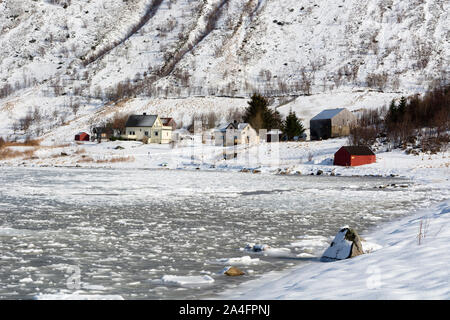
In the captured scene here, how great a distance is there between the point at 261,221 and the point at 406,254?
8069 mm

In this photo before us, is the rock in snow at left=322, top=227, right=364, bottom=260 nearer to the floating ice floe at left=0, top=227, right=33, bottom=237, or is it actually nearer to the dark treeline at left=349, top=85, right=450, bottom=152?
the floating ice floe at left=0, top=227, right=33, bottom=237

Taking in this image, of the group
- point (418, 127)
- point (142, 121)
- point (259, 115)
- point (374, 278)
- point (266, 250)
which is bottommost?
point (266, 250)

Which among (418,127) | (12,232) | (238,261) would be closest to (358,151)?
(418,127)

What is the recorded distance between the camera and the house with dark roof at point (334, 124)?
9781cm

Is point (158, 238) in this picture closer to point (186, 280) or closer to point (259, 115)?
point (186, 280)

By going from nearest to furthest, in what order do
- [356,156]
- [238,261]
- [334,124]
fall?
[238,261]
[356,156]
[334,124]

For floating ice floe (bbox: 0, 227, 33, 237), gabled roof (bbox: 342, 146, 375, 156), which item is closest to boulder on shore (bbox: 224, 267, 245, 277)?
floating ice floe (bbox: 0, 227, 33, 237)

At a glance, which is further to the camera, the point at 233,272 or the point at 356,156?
the point at 356,156

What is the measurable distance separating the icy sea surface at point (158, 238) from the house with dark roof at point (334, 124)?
72.9 m

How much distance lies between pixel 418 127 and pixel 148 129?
62.6m

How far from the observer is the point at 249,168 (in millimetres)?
65000

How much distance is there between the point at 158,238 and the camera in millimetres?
13914

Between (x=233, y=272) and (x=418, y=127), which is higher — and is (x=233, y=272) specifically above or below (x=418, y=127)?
below

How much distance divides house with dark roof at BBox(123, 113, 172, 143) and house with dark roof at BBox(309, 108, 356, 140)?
122ft
